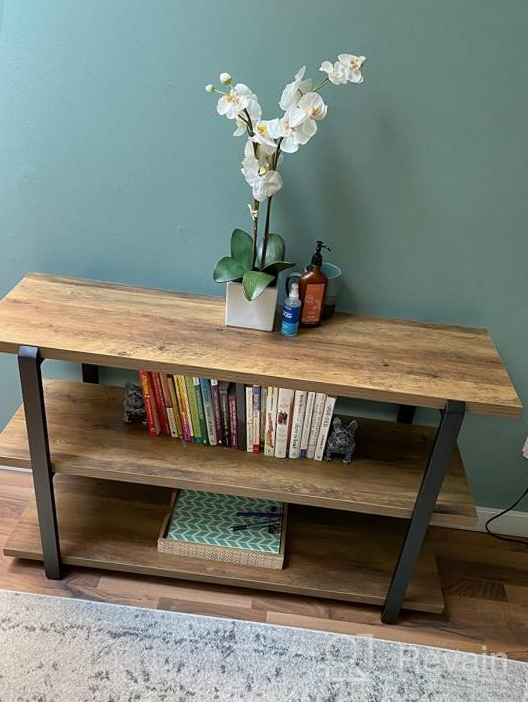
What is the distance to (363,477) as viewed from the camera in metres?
1.45

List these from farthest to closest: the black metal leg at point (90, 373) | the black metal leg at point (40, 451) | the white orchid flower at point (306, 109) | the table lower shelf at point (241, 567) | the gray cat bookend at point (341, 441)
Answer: the black metal leg at point (90, 373), the table lower shelf at point (241, 567), the gray cat bookend at point (341, 441), the black metal leg at point (40, 451), the white orchid flower at point (306, 109)

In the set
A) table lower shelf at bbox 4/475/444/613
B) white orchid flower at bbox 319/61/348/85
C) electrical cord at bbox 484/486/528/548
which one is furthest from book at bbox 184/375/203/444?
electrical cord at bbox 484/486/528/548

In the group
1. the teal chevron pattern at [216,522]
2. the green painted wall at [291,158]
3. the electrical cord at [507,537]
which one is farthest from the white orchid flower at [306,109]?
the electrical cord at [507,537]

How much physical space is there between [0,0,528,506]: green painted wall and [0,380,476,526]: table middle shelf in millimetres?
353

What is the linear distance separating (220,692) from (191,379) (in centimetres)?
73

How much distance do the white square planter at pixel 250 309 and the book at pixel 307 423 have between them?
185 mm

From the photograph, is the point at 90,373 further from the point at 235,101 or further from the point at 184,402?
the point at 235,101

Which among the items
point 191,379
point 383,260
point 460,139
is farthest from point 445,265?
point 191,379

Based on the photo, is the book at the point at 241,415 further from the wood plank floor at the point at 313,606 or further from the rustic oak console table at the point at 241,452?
the wood plank floor at the point at 313,606

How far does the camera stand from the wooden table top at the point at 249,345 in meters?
1.22

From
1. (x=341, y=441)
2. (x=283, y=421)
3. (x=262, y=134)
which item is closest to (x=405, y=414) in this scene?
(x=341, y=441)

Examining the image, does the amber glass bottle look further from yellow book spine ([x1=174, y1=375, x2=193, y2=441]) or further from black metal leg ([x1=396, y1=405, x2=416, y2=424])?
black metal leg ([x1=396, y1=405, x2=416, y2=424])

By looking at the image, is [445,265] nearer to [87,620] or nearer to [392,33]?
[392,33]

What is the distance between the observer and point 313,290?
1.36 metres
